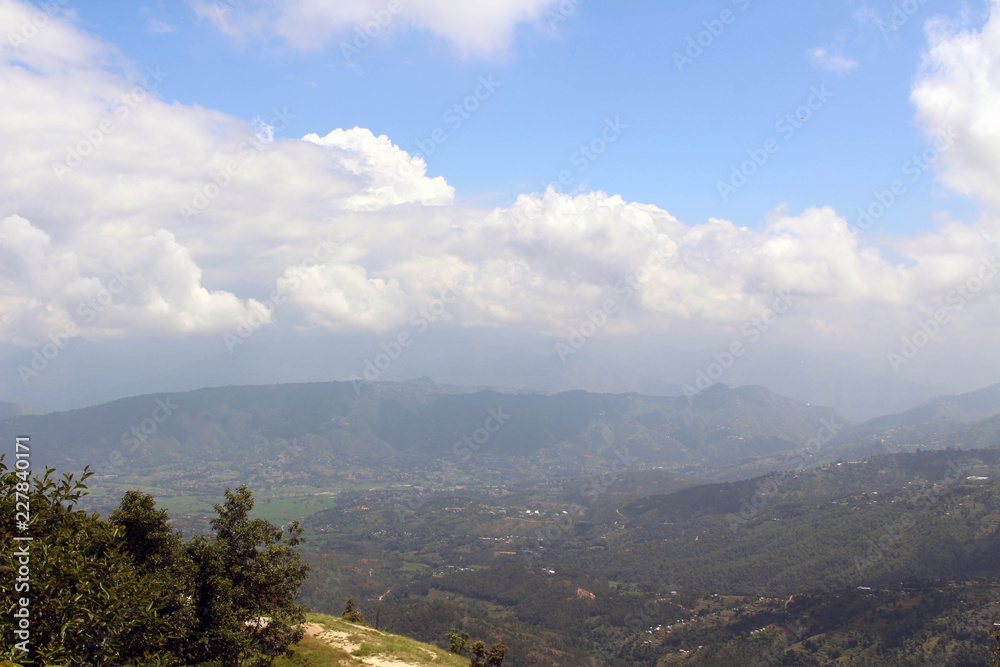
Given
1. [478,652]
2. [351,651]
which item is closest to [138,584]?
[351,651]

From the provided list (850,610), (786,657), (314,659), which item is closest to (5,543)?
(314,659)

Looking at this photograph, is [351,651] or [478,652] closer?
[351,651]

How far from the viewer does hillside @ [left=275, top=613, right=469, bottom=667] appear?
3592cm

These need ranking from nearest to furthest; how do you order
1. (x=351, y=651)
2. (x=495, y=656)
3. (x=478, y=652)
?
(x=351, y=651), (x=495, y=656), (x=478, y=652)

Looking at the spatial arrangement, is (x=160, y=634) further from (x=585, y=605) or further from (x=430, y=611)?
(x=585, y=605)

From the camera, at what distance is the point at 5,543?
18.4 m

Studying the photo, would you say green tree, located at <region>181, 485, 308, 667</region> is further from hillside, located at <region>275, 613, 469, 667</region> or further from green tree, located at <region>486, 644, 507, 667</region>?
green tree, located at <region>486, 644, 507, 667</region>

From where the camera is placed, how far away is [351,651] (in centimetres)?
3809

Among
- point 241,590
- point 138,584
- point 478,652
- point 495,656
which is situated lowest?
point 478,652

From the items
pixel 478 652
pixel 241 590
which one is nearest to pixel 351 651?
pixel 241 590

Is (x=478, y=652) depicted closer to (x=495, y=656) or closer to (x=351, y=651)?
(x=495, y=656)

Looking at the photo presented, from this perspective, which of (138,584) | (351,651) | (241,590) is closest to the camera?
(138,584)

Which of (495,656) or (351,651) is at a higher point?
(351,651)

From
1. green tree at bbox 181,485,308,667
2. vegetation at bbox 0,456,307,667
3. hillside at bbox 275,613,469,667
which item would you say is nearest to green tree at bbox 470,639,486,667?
hillside at bbox 275,613,469,667
